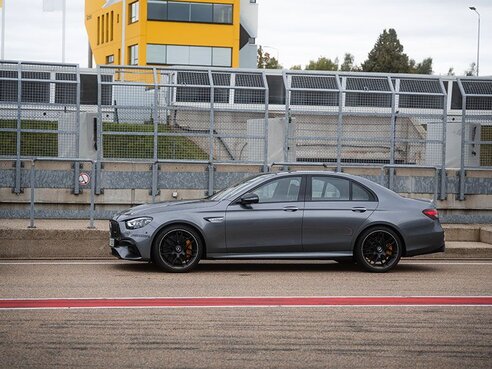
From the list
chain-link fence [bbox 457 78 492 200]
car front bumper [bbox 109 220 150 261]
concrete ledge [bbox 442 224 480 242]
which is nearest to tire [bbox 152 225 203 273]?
car front bumper [bbox 109 220 150 261]

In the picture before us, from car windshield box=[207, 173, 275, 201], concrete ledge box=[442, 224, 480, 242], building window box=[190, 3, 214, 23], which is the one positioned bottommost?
concrete ledge box=[442, 224, 480, 242]

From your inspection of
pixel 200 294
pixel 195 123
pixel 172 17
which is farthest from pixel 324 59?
pixel 200 294

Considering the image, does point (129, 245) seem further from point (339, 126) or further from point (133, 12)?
point (133, 12)

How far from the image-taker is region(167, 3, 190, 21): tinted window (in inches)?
2394

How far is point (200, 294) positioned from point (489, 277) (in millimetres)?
4533

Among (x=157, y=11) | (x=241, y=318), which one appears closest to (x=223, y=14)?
(x=157, y=11)

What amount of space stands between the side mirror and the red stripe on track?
3.05m

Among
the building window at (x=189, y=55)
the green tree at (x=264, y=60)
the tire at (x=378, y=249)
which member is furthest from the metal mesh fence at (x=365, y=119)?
the green tree at (x=264, y=60)

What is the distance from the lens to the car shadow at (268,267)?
15.0 metres

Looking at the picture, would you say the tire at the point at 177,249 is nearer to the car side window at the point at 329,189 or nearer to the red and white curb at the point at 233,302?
the car side window at the point at 329,189

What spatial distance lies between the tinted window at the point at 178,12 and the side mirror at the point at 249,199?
47226 mm

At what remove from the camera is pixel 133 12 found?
205 ft

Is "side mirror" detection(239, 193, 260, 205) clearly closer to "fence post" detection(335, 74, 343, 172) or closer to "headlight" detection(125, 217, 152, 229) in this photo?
"headlight" detection(125, 217, 152, 229)

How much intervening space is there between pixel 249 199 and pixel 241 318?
4.57 meters
